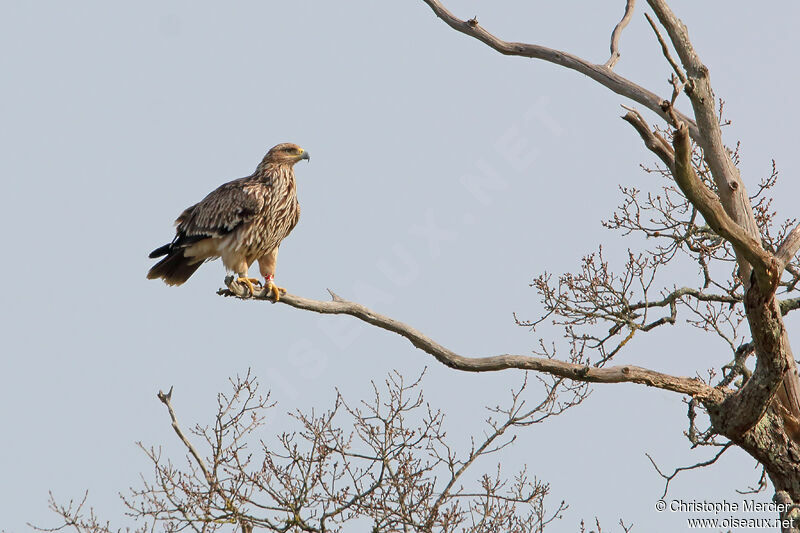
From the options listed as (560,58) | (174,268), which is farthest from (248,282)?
(560,58)

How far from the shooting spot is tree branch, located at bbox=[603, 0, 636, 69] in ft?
25.5

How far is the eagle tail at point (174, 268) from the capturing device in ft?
29.6

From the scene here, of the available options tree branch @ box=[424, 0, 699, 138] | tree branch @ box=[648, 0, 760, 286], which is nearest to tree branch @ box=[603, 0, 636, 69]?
tree branch @ box=[424, 0, 699, 138]

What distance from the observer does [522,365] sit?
20.3 ft

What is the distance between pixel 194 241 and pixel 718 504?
5.24 meters

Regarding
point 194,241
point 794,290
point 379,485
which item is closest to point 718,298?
point 794,290

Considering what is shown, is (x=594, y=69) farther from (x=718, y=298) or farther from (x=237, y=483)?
(x=237, y=483)

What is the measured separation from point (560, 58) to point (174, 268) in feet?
13.9

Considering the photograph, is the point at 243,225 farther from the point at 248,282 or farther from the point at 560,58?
the point at 560,58

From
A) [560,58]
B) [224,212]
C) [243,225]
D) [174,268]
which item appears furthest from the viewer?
[174,268]

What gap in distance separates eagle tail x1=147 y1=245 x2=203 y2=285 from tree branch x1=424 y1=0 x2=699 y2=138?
342 cm

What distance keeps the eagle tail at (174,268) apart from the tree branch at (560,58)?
135 inches

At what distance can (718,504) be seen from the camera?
6980 mm

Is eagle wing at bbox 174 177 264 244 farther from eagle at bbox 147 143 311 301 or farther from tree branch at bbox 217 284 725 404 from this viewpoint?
tree branch at bbox 217 284 725 404
